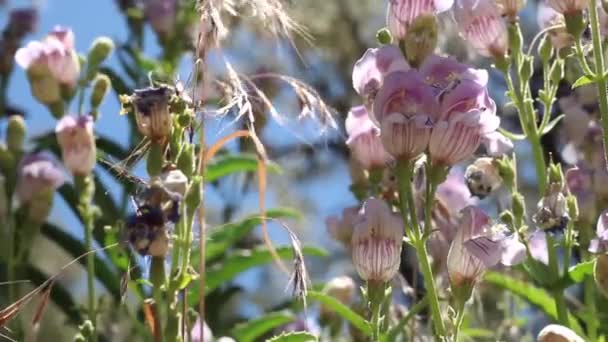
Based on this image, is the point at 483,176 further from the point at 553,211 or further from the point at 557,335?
the point at 557,335

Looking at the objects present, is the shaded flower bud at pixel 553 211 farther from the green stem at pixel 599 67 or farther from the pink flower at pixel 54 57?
the pink flower at pixel 54 57

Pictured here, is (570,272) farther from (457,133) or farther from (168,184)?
(168,184)

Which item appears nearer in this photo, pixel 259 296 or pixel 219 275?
pixel 219 275

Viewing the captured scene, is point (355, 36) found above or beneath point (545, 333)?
above

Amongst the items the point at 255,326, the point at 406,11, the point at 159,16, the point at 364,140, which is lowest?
the point at 255,326

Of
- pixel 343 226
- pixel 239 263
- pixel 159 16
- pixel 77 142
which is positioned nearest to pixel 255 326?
pixel 239 263

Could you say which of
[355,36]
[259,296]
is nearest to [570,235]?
[259,296]
